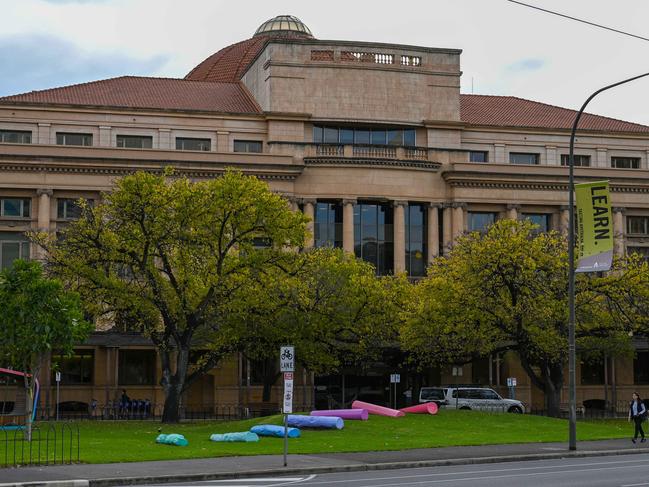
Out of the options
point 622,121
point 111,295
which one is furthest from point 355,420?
point 622,121

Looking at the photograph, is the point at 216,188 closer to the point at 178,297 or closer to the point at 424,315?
the point at 178,297

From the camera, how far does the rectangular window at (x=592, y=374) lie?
8000 cm

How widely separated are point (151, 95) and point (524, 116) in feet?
98.6

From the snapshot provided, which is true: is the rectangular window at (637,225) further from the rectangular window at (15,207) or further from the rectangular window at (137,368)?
the rectangular window at (15,207)

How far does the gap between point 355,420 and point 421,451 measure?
9.66 metres

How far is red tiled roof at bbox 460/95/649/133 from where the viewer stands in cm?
8778

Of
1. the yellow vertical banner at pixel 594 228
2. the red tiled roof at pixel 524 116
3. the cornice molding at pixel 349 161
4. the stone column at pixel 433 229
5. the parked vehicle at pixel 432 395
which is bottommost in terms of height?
the parked vehicle at pixel 432 395

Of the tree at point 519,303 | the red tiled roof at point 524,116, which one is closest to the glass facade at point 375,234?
the red tiled roof at point 524,116

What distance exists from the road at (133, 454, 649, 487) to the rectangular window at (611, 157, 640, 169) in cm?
5857

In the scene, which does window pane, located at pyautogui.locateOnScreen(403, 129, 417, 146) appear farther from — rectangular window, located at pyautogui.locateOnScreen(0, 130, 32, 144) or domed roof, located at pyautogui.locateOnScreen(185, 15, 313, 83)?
rectangular window, located at pyautogui.locateOnScreen(0, 130, 32, 144)

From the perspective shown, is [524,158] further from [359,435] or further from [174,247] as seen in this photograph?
[359,435]

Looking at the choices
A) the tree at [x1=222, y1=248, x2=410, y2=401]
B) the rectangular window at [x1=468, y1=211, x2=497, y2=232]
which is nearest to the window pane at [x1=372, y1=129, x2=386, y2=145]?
the rectangular window at [x1=468, y1=211, x2=497, y2=232]

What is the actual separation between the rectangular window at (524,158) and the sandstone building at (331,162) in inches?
31.6

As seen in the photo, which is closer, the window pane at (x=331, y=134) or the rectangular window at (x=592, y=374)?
the rectangular window at (x=592, y=374)
